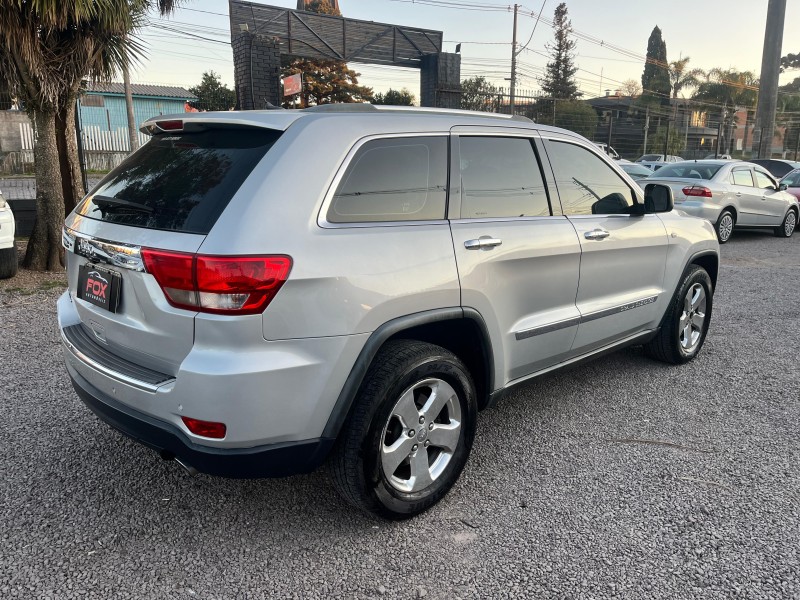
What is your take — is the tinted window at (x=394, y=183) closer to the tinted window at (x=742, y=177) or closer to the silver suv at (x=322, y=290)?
the silver suv at (x=322, y=290)

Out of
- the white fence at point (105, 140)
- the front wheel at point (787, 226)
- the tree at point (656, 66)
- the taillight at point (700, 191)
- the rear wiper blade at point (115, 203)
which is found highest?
the tree at point (656, 66)

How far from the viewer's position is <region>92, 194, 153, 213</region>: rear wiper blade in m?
2.54

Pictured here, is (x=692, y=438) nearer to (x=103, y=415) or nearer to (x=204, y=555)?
(x=204, y=555)

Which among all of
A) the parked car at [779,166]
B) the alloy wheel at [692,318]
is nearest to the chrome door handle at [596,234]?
the alloy wheel at [692,318]

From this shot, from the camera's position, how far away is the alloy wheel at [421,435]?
2.67m

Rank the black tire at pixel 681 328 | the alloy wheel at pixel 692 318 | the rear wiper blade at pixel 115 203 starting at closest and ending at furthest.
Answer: the rear wiper blade at pixel 115 203
the black tire at pixel 681 328
the alloy wheel at pixel 692 318

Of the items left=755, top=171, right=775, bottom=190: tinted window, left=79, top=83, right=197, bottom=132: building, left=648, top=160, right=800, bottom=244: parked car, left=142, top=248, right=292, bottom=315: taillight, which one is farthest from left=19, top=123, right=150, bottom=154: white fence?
left=142, top=248, right=292, bottom=315: taillight

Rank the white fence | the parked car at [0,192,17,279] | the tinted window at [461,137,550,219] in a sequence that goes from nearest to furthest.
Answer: the tinted window at [461,137,550,219] < the parked car at [0,192,17,279] < the white fence

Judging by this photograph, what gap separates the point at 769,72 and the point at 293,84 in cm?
2132

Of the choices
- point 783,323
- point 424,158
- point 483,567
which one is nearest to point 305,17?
point 783,323

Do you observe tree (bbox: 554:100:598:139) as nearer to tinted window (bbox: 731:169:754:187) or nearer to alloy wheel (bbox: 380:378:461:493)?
tinted window (bbox: 731:169:754:187)

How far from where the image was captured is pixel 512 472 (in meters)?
3.21

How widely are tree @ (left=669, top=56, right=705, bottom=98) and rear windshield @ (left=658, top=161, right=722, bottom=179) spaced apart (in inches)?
2393

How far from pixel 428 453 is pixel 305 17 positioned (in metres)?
16.5
